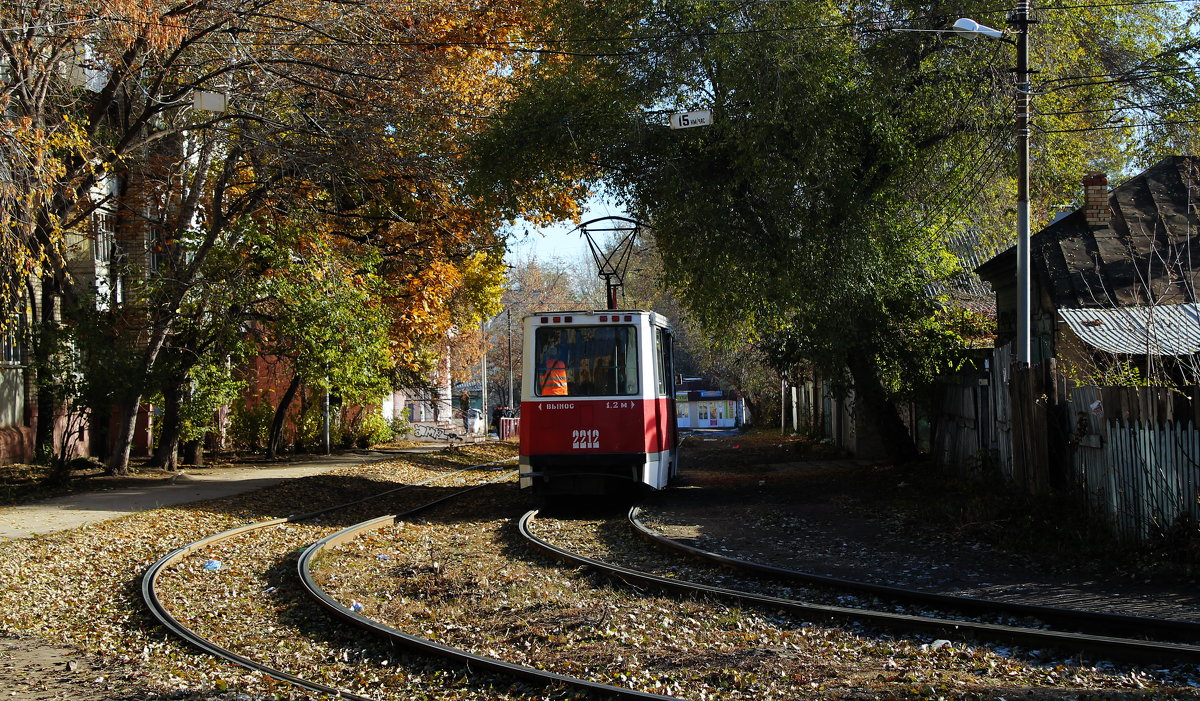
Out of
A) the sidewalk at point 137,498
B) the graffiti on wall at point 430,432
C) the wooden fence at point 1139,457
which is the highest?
the wooden fence at point 1139,457

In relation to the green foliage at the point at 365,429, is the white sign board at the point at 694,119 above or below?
above

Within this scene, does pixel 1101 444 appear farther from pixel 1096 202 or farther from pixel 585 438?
pixel 1096 202

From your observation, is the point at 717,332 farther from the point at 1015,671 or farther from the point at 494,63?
the point at 1015,671

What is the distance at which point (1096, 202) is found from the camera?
56.7 feet

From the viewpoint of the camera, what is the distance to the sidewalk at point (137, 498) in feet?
42.7

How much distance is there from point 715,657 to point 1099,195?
46.9ft

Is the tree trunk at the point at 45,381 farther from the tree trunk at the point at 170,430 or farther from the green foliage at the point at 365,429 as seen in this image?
the green foliage at the point at 365,429

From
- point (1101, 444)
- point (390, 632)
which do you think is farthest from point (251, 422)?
point (1101, 444)

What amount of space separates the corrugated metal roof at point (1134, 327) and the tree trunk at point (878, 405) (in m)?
3.20

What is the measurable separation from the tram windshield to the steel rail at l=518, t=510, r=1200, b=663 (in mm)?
5191

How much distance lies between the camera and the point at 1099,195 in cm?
1725

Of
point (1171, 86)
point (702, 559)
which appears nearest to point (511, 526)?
point (702, 559)

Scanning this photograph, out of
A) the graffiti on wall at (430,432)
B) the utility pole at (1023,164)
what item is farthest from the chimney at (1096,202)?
the graffiti on wall at (430,432)

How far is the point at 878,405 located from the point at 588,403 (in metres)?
6.32
